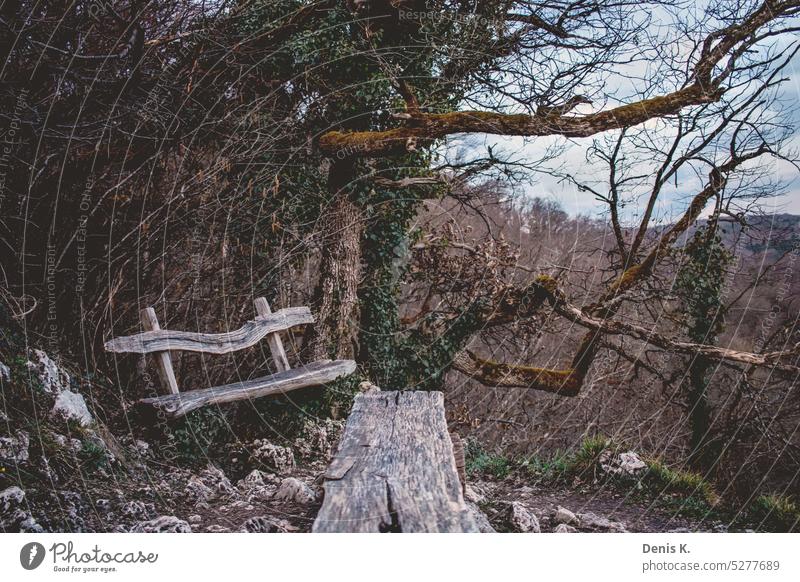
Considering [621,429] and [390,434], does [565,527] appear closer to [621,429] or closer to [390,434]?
[390,434]

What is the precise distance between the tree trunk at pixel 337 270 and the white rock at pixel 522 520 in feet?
11.7

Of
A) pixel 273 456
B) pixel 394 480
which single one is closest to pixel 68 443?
pixel 273 456

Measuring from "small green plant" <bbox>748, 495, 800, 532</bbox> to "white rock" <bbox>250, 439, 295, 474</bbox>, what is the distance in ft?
12.7

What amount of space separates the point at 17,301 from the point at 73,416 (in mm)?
1149

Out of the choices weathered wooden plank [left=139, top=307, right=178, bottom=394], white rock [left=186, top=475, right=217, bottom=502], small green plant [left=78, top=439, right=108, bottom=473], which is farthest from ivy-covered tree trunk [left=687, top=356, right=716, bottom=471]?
small green plant [left=78, top=439, right=108, bottom=473]

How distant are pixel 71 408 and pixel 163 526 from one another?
1.23 metres

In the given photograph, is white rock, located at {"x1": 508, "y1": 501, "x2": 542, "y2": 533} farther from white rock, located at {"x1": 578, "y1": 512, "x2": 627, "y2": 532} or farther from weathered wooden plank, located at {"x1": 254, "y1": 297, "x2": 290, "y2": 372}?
weathered wooden plank, located at {"x1": 254, "y1": 297, "x2": 290, "y2": 372}

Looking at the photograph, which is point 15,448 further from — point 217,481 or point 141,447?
point 217,481

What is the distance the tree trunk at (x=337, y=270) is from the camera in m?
6.89

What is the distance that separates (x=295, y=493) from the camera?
12.6 feet

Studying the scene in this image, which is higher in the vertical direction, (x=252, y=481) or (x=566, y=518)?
(x=566, y=518)

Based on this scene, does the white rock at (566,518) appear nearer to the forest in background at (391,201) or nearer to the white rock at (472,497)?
the white rock at (472,497)

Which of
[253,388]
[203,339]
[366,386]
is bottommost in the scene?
[366,386]

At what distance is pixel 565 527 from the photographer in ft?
12.2
